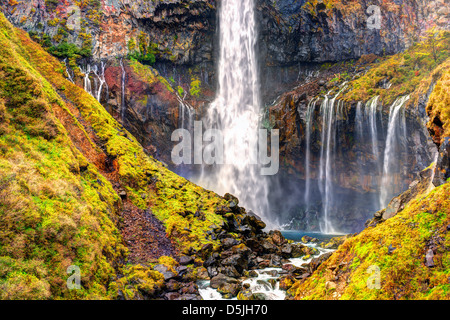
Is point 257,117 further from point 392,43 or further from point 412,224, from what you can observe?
point 412,224

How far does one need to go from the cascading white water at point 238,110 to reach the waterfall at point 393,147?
12.1m

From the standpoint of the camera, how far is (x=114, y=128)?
18.8 m

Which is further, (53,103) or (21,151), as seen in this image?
(53,103)

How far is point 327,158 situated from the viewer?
3134 cm

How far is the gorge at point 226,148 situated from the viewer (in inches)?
286

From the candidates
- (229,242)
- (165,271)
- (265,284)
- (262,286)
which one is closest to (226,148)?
(229,242)

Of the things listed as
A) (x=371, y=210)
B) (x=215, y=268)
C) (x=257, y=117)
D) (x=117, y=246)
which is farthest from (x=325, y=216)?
(x=117, y=246)

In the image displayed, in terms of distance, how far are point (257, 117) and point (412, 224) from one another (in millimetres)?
28489

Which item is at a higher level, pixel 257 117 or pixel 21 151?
pixel 257 117

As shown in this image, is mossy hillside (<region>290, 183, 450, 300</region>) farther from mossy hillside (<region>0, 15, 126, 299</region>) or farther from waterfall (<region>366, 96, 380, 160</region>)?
waterfall (<region>366, 96, 380, 160</region>)

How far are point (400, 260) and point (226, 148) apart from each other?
92.9ft

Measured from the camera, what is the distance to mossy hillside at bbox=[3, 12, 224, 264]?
15172mm

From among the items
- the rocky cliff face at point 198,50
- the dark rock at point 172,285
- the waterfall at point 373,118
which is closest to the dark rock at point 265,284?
the dark rock at point 172,285

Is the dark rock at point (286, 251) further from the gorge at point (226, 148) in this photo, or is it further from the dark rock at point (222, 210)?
the dark rock at point (222, 210)
